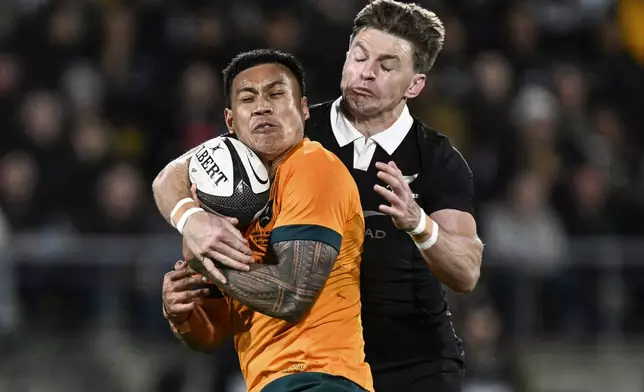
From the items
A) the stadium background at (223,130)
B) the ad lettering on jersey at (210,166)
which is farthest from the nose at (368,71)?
the stadium background at (223,130)

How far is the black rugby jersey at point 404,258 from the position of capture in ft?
14.8

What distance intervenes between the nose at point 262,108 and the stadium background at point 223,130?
433 centimetres

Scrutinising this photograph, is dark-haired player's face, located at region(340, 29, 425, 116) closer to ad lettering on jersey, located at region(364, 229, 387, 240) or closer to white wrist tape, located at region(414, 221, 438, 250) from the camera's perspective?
ad lettering on jersey, located at region(364, 229, 387, 240)

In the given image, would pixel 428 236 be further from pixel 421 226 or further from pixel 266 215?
pixel 266 215

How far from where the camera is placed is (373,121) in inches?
180

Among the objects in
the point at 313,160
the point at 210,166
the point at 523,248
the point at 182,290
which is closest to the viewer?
the point at 313,160

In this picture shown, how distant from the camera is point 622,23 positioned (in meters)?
11.1

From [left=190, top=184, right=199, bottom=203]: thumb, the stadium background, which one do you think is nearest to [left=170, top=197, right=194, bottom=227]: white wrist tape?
[left=190, top=184, right=199, bottom=203]: thumb

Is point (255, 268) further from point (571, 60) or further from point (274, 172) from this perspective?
point (571, 60)

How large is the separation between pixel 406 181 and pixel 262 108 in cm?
73

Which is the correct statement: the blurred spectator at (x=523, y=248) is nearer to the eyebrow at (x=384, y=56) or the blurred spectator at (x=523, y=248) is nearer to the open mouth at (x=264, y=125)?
the eyebrow at (x=384, y=56)

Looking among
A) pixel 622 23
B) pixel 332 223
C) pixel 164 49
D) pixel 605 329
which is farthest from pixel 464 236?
pixel 622 23

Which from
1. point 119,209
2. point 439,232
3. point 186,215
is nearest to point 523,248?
point 119,209

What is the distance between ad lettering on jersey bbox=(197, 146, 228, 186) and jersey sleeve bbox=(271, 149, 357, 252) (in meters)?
0.20
